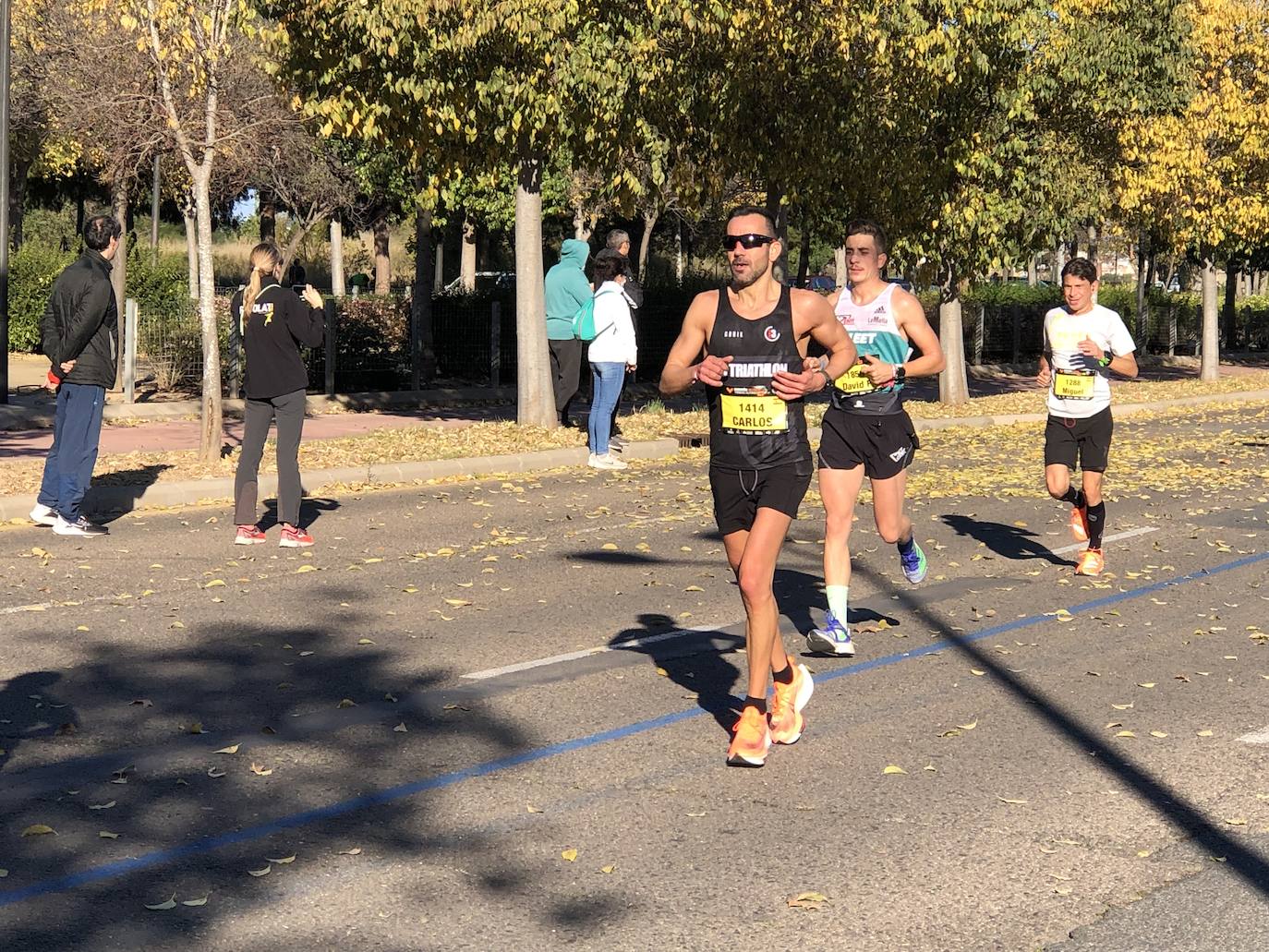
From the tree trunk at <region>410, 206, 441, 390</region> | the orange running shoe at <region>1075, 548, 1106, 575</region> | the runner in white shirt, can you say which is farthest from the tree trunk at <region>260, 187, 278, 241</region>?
the orange running shoe at <region>1075, 548, 1106, 575</region>

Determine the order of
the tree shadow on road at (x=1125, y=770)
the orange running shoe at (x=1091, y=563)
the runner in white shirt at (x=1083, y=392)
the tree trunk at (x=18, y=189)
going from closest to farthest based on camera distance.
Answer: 1. the tree shadow on road at (x=1125, y=770)
2. the orange running shoe at (x=1091, y=563)
3. the runner in white shirt at (x=1083, y=392)
4. the tree trunk at (x=18, y=189)

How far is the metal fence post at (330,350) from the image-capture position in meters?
24.4

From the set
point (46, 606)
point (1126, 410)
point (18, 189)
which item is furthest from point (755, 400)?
point (18, 189)

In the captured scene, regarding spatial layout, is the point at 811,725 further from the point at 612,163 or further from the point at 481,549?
the point at 612,163

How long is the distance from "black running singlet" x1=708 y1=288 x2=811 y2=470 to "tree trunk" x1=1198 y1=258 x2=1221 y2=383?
30219mm

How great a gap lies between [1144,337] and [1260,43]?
10.8m

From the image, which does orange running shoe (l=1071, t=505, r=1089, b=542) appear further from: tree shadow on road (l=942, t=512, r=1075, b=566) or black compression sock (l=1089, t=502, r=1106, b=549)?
tree shadow on road (l=942, t=512, r=1075, b=566)

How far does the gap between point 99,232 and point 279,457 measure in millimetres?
1934

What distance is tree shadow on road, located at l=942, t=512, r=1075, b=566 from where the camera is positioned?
11.6 metres

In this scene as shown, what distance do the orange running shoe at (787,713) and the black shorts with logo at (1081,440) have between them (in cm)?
475

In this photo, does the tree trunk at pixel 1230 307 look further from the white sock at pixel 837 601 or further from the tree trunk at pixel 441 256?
the white sock at pixel 837 601

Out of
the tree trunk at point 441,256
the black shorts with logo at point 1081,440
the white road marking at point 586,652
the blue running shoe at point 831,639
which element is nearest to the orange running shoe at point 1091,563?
the black shorts with logo at point 1081,440

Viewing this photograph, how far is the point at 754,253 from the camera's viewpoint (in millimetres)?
6344

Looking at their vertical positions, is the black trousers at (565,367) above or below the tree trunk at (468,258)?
below
